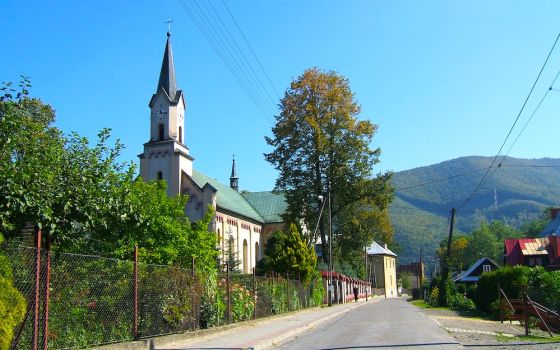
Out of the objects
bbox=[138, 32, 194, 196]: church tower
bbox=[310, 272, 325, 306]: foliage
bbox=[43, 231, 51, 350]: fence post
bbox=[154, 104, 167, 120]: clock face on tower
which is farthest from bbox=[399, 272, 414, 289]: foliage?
bbox=[43, 231, 51, 350]: fence post

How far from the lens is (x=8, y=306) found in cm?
829

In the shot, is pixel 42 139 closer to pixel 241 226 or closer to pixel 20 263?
pixel 20 263

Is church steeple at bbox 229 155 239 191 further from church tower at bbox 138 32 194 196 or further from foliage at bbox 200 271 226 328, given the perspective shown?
foliage at bbox 200 271 226 328

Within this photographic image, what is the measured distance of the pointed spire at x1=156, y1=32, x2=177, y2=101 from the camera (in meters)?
51.0

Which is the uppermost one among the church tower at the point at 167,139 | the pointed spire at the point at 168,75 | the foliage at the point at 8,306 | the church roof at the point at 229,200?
the pointed spire at the point at 168,75

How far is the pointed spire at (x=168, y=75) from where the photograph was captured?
5103cm

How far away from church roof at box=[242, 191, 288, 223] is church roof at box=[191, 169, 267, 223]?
2.95 ft

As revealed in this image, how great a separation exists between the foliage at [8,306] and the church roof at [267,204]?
58407mm

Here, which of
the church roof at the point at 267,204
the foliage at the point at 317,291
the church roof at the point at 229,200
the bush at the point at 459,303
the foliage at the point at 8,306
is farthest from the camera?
the church roof at the point at 267,204

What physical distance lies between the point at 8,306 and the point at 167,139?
42827mm

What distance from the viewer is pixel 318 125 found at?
1766 inches

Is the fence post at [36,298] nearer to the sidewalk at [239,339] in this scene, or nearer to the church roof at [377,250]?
the sidewalk at [239,339]

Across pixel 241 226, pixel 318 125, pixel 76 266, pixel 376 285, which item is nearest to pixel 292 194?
pixel 318 125

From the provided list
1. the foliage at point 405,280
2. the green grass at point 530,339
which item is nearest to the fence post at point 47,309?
the green grass at point 530,339
